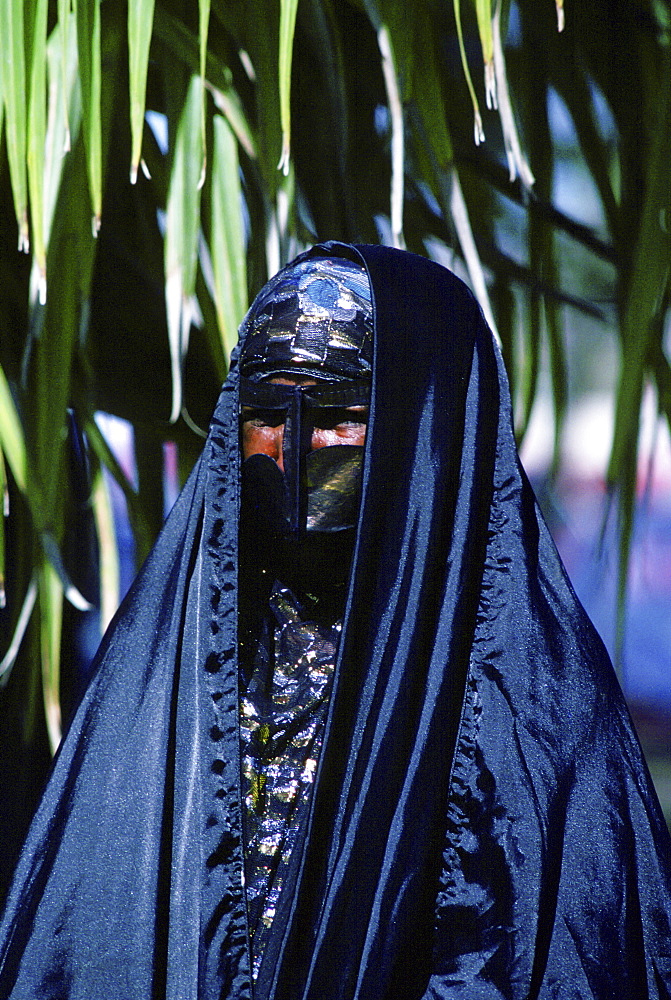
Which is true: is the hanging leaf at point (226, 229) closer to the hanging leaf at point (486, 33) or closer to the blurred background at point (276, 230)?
the blurred background at point (276, 230)

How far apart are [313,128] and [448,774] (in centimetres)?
118

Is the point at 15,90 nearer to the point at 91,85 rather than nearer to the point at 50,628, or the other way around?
the point at 91,85

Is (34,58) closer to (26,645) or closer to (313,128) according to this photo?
(313,128)

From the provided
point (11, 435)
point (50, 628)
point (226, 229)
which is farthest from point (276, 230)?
point (50, 628)

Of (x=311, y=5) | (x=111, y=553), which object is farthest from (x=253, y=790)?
(x=311, y=5)

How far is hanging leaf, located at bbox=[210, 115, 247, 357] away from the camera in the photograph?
149 cm

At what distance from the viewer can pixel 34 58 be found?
1.34m

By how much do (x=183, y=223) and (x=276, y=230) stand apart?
0.45 ft

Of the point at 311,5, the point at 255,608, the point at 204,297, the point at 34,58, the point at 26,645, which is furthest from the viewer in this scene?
the point at 26,645

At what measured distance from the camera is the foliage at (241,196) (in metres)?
1.38

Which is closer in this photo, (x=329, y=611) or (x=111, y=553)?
(x=329, y=611)

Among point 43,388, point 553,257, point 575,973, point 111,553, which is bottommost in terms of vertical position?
point 575,973

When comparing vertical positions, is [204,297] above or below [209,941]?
above

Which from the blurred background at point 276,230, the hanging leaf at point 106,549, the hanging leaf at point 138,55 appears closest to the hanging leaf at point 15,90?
the blurred background at point 276,230
